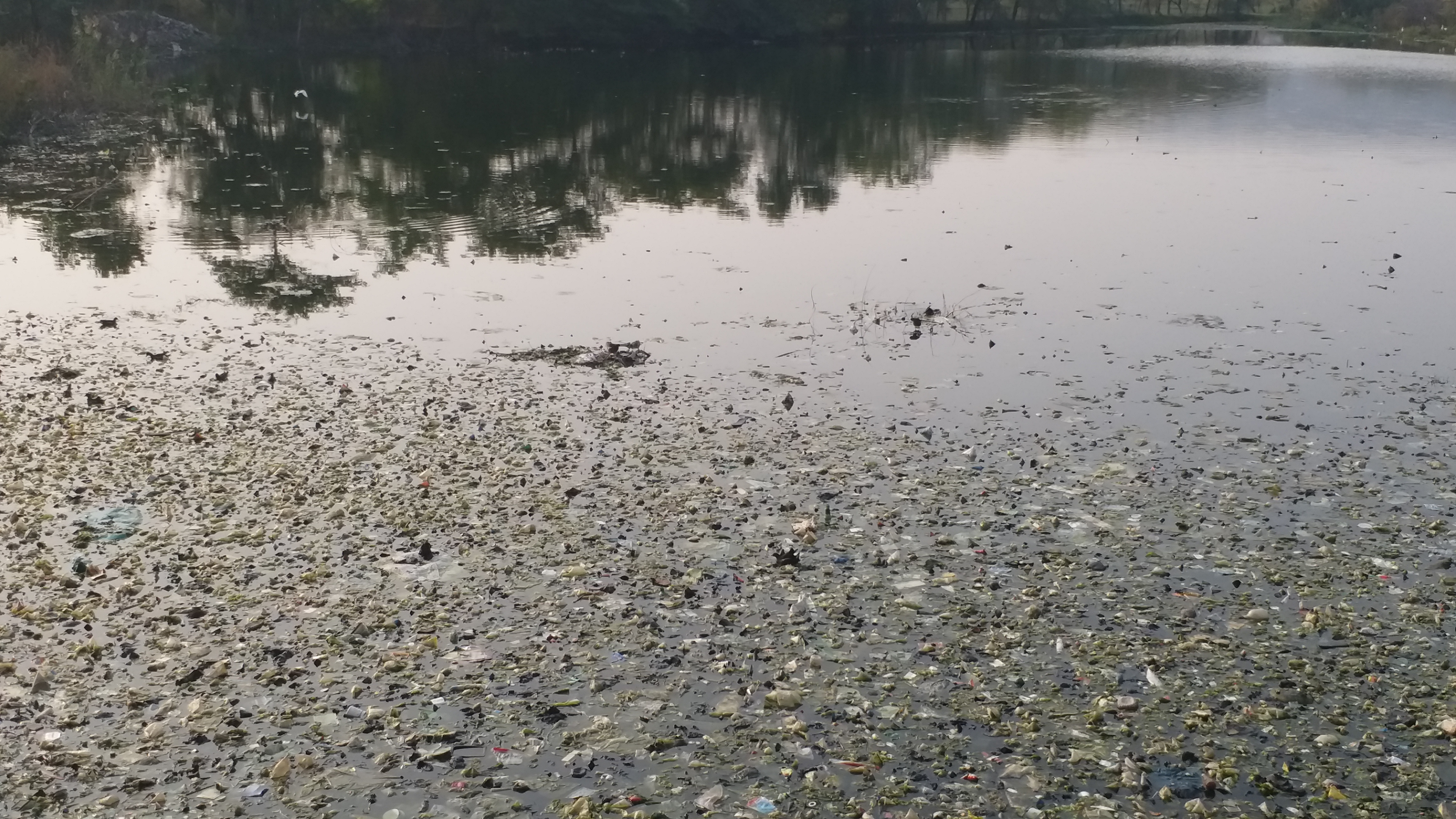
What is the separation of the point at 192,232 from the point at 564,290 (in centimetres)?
855

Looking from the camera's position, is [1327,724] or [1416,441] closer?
[1327,724]

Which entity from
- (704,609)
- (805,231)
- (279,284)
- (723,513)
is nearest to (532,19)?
(805,231)

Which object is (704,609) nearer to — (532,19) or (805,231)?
(805,231)

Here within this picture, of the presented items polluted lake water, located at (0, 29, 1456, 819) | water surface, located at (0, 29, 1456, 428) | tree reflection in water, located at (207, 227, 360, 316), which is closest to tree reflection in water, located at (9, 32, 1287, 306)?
tree reflection in water, located at (207, 227, 360, 316)

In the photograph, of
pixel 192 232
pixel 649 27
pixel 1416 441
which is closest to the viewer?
pixel 1416 441

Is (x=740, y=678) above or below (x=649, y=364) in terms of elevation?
below

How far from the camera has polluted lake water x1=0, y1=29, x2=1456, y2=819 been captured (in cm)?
761

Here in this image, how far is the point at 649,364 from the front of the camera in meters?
15.6

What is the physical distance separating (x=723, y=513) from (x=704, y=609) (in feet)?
5.97

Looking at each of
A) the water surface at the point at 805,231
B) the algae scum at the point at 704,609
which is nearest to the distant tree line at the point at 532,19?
the water surface at the point at 805,231

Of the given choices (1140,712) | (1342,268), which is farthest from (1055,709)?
(1342,268)

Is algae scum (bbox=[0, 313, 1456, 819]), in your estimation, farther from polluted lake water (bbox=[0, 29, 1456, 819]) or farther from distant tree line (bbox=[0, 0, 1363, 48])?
distant tree line (bbox=[0, 0, 1363, 48])

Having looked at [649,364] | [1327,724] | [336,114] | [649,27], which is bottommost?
[1327,724]

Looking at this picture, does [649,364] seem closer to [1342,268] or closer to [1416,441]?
[1416,441]
